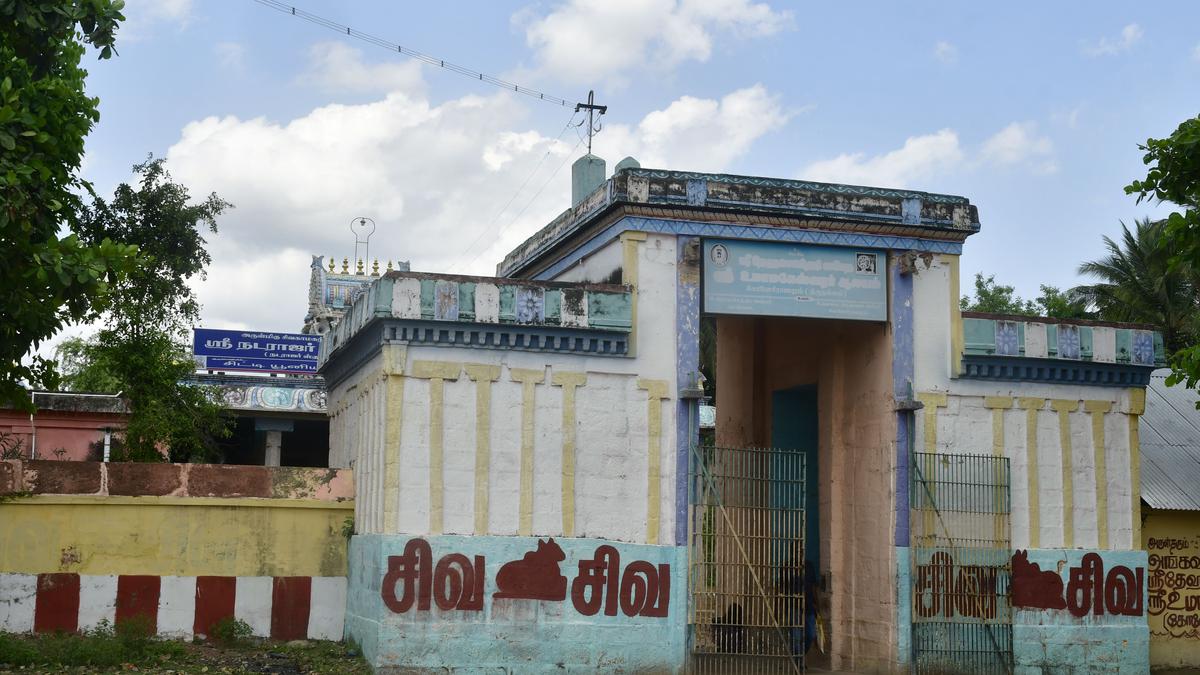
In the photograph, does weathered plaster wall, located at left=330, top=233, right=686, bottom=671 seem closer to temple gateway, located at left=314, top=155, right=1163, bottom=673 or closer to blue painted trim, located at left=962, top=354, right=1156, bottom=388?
temple gateway, located at left=314, top=155, right=1163, bottom=673

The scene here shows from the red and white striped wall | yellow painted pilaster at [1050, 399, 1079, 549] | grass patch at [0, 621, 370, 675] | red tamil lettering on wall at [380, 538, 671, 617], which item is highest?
yellow painted pilaster at [1050, 399, 1079, 549]

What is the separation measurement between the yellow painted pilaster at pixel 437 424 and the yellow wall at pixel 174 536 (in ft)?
8.53

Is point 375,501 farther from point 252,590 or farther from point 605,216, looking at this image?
point 605,216

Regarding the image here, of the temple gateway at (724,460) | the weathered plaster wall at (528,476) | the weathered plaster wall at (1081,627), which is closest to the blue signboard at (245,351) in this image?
the temple gateway at (724,460)

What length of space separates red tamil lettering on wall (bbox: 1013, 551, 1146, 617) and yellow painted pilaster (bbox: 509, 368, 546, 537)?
6.88m

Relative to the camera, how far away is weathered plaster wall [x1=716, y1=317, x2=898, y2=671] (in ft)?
58.5

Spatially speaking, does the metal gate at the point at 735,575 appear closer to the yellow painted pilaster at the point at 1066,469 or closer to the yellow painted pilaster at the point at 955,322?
the yellow painted pilaster at the point at 955,322

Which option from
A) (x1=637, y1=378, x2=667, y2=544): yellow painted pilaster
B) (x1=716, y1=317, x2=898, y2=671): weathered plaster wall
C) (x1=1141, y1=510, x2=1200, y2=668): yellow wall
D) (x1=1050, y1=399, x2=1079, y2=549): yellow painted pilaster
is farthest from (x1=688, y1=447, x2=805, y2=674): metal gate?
(x1=1141, y1=510, x2=1200, y2=668): yellow wall

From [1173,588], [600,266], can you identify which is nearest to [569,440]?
[600,266]

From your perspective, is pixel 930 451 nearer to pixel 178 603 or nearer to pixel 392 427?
pixel 392 427

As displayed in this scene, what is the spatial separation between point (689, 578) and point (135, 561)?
7392 millimetres

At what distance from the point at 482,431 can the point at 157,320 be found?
12258 millimetres

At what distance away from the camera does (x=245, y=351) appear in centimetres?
3466

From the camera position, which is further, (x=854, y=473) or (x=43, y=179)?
(x=854, y=473)
